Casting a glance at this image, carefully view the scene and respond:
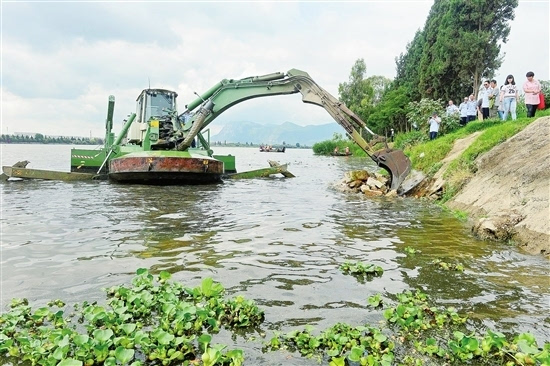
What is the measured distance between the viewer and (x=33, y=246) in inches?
277

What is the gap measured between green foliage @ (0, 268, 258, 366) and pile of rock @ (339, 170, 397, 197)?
11969 mm

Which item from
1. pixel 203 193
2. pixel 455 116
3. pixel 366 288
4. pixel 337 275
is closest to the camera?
→ pixel 366 288

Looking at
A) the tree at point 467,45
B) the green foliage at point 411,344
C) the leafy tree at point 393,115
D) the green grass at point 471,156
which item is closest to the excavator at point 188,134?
the green grass at point 471,156

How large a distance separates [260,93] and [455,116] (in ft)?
34.0

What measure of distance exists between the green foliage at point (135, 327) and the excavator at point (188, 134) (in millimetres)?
12434

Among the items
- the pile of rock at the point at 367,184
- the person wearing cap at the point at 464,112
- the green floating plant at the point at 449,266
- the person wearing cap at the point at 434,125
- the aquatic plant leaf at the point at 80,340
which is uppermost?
the person wearing cap at the point at 464,112

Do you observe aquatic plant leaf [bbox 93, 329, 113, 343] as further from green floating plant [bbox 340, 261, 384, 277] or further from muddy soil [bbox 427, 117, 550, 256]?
muddy soil [bbox 427, 117, 550, 256]

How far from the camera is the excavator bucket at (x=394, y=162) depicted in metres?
16.0

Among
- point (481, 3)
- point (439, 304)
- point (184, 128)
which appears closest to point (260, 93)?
point (184, 128)

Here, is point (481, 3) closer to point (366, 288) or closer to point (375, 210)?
point (375, 210)

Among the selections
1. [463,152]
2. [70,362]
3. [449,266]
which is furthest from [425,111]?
[70,362]

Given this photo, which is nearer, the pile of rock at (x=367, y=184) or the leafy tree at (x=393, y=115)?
the pile of rock at (x=367, y=184)

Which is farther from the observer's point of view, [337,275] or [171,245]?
[171,245]

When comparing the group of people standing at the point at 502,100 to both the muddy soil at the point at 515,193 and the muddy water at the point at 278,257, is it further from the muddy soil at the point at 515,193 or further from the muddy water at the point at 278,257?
the muddy water at the point at 278,257
